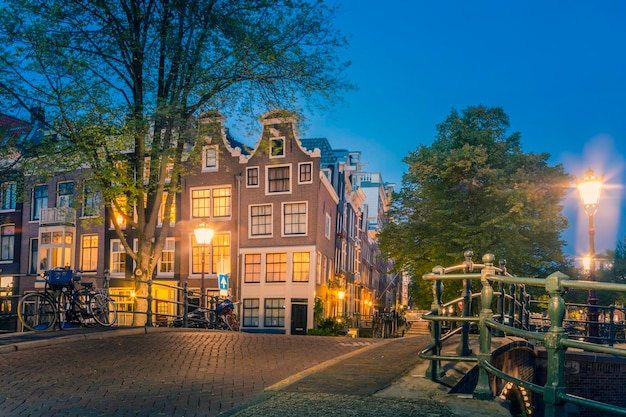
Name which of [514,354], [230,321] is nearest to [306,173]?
[230,321]

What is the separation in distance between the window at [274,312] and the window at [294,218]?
3.85 metres

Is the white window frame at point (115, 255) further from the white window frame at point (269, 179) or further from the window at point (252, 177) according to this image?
the white window frame at point (269, 179)

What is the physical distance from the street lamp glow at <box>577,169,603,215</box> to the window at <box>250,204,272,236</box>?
20.4 metres

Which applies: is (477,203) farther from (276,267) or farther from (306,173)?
(276,267)

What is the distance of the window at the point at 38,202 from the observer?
39844mm

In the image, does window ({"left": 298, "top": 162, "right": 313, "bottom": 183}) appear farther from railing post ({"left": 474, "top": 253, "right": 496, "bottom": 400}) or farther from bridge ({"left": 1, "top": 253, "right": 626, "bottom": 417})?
railing post ({"left": 474, "top": 253, "right": 496, "bottom": 400})

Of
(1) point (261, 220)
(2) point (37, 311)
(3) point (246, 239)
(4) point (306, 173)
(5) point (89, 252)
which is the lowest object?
(2) point (37, 311)

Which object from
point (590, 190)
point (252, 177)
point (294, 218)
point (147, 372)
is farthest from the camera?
point (252, 177)

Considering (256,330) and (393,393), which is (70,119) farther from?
(256,330)

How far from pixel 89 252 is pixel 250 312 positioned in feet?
37.8

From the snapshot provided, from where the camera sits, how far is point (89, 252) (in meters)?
38.2

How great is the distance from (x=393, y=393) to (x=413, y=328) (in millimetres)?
39857

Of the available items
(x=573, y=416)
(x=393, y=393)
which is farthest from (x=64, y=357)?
(x=573, y=416)

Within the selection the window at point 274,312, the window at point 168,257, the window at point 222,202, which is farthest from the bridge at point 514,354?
the window at point 168,257
